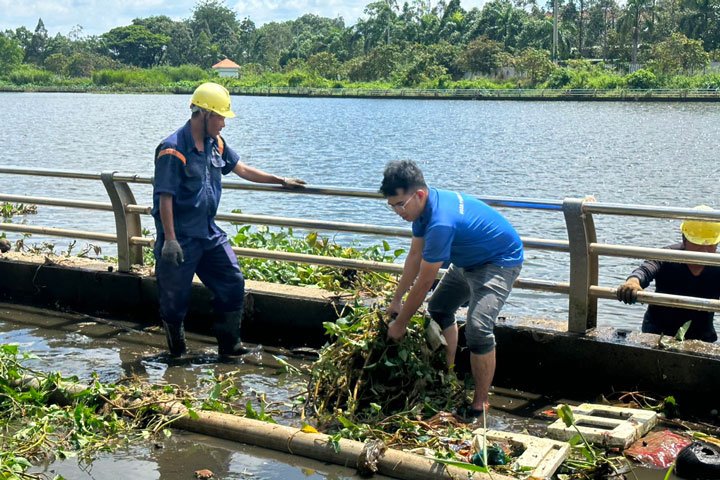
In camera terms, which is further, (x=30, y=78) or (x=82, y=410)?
(x=30, y=78)

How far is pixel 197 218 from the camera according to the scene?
712 centimetres

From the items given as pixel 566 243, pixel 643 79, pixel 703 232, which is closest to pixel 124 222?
pixel 566 243

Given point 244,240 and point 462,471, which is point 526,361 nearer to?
point 462,471

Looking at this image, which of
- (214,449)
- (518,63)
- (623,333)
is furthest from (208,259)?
(518,63)

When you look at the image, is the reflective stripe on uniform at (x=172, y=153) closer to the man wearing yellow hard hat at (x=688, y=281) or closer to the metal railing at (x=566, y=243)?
the metal railing at (x=566, y=243)

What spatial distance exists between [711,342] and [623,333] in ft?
2.22

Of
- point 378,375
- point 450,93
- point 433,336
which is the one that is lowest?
point 450,93

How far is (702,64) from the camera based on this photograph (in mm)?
91812

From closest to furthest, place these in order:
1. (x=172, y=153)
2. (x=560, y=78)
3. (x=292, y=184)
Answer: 1. (x=172, y=153)
2. (x=292, y=184)
3. (x=560, y=78)

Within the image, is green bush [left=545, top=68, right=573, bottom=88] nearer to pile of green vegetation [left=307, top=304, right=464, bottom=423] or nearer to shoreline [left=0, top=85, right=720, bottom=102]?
shoreline [left=0, top=85, right=720, bottom=102]

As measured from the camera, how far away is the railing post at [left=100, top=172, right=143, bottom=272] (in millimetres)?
8258

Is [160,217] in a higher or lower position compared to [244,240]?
higher

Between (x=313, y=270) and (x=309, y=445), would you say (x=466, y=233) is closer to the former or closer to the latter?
(x=309, y=445)

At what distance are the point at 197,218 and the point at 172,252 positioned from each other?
1.16ft
